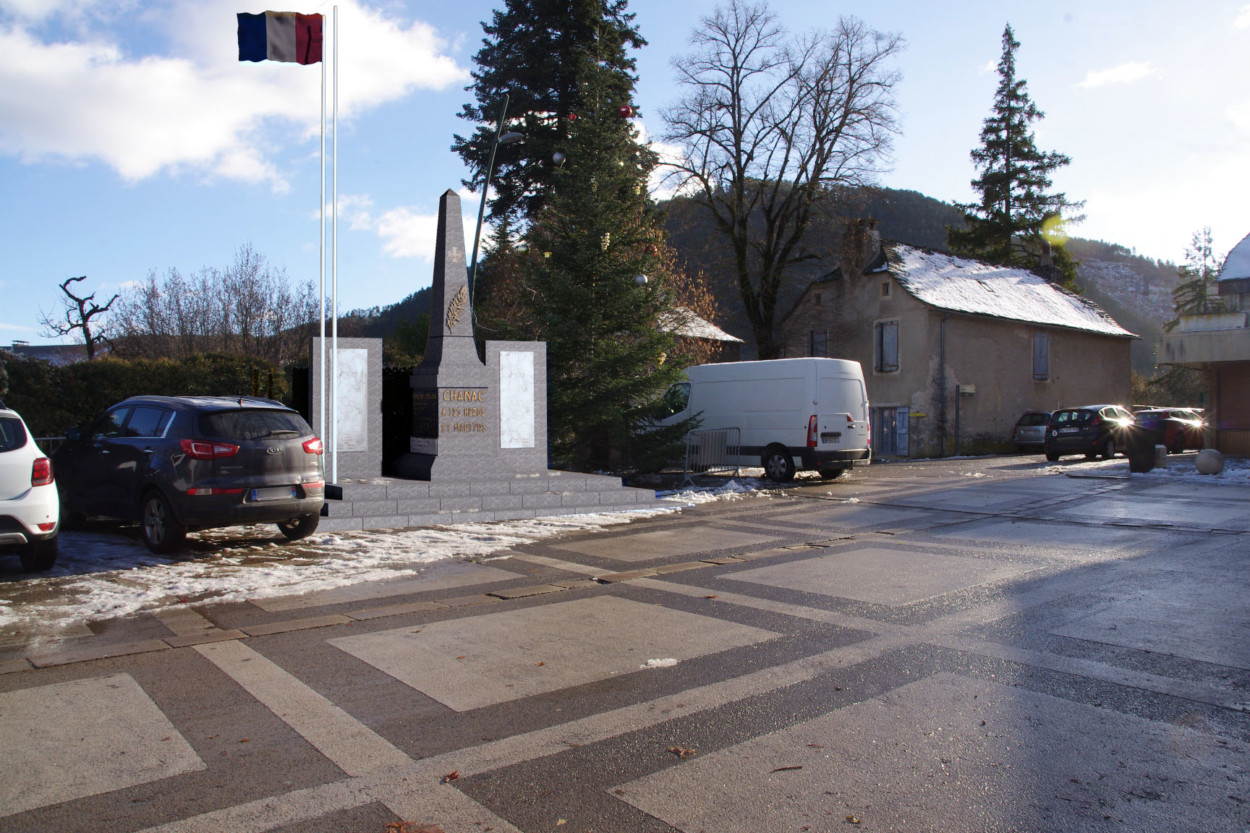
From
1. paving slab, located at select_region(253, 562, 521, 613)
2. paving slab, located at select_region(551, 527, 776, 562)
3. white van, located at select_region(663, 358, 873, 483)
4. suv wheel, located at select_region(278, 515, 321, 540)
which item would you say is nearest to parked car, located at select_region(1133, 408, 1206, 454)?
white van, located at select_region(663, 358, 873, 483)

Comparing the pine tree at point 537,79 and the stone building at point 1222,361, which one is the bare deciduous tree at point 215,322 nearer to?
the pine tree at point 537,79

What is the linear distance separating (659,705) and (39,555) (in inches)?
246

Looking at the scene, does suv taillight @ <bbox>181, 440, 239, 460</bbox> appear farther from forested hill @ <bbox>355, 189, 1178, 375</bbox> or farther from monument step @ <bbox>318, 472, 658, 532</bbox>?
forested hill @ <bbox>355, 189, 1178, 375</bbox>

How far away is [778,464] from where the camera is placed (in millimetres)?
18125

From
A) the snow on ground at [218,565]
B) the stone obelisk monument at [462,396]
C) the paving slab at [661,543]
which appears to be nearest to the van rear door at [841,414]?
the stone obelisk monument at [462,396]

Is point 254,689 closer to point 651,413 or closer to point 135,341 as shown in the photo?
point 651,413

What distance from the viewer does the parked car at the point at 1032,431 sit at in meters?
32.3

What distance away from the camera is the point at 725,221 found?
121 ft

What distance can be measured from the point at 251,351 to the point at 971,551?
25.3 m

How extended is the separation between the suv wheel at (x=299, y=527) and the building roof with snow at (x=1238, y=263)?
96.3ft

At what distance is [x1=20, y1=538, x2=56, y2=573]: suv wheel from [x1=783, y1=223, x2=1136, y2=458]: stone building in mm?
27874

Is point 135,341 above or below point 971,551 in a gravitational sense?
above

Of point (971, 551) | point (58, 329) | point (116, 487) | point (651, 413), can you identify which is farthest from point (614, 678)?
point (58, 329)

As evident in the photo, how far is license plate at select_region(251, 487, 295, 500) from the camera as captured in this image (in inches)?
346
